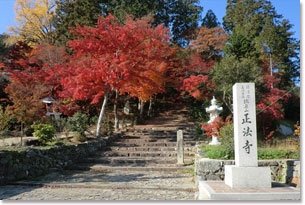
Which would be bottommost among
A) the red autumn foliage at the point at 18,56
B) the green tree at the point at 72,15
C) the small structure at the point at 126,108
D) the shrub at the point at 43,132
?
the shrub at the point at 43,132

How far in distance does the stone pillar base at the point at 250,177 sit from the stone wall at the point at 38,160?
4.79 meters

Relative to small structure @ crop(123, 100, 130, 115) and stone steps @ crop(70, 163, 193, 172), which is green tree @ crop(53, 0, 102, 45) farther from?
stone steps @ crop(70, 163, 193, 172)

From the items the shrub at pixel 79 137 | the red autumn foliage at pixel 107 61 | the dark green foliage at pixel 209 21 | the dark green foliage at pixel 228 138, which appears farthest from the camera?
the dark green foliage at pixel 209 21

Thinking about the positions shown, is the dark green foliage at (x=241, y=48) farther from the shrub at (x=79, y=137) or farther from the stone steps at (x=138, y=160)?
the shrub at (x=79, y=137)

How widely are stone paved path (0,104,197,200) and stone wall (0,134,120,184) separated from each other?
0.89ft

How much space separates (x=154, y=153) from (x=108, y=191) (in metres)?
3.60

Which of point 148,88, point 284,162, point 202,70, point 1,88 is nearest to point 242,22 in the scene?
point 202,70

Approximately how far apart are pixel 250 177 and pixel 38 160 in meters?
5.21

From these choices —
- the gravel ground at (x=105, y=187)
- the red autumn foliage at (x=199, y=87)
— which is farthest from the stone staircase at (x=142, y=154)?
the red autumn foliage at (x=199, y=87)

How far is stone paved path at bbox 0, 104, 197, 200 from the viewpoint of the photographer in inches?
179

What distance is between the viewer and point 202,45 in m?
15.7

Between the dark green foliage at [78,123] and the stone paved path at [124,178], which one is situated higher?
the dark green foliage at [78,123]

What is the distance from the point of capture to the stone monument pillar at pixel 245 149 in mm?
3900

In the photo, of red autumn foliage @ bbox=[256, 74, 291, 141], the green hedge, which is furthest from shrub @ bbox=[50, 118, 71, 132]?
red autumn foliage @ bbox=[256, 74, 291, 141]
